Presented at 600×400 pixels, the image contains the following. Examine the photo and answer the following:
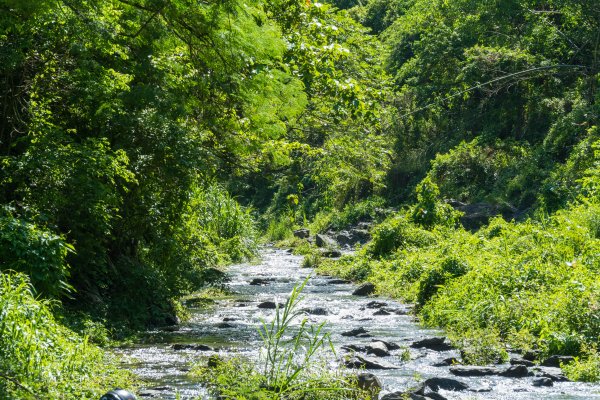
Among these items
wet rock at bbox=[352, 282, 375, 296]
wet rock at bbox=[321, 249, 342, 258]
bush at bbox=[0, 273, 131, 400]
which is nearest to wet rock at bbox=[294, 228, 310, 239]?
wet rock at bbox=[321, 249, 342, 258]

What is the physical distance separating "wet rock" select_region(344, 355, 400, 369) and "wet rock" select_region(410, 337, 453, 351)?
138cm

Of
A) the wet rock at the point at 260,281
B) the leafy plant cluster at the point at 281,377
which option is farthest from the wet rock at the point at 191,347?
the wet rock at the point at 260,281

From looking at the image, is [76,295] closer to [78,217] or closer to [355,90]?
[78,217]

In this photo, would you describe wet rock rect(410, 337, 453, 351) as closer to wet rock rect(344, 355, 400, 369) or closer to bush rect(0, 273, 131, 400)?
wet rock rect(344, 355, 400, 369)

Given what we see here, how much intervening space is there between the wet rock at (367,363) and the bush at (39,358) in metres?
2.86

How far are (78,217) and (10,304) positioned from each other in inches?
137

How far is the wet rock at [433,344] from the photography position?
11406mm

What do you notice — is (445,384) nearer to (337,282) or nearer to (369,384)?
(369,384)

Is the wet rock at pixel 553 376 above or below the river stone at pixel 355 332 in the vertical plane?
above

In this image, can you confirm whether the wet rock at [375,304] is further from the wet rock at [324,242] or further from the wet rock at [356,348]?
the wet rock at [324,242]

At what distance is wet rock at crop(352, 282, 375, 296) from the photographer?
728 inches

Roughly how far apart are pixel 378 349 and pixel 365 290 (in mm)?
7544

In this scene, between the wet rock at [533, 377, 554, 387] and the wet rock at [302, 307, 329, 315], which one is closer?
the wet rock at [533, 377, 554, 387]

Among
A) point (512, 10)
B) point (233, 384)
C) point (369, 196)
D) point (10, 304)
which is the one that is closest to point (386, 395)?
point (233, 384)
